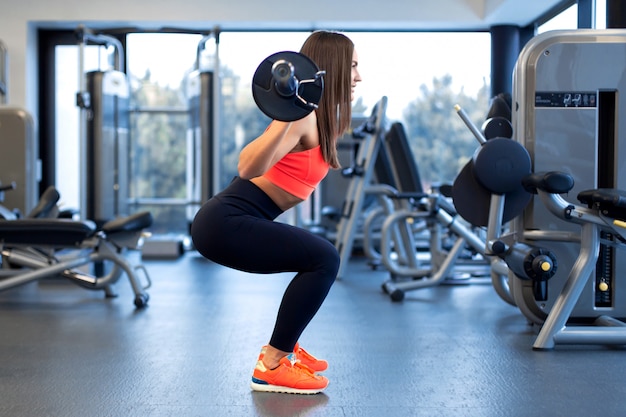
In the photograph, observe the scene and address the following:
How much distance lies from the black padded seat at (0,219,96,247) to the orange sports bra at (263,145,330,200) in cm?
223

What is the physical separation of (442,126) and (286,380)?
20.4ft

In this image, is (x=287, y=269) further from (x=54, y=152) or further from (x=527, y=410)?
(x=54, y=152)

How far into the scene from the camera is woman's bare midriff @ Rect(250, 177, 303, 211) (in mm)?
2266

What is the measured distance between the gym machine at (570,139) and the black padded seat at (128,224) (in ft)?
6.66

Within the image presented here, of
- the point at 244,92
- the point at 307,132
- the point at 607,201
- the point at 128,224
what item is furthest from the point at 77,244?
the point at 244,92

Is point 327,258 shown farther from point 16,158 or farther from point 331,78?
point 16,158

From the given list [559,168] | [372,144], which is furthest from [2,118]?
[559,168]

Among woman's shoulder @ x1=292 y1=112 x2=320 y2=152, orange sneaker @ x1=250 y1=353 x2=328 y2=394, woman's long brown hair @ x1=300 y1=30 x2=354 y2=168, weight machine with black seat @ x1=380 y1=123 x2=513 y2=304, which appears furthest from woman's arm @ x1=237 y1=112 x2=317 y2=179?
weight machine with black seat @ x1=380 y1=123 x2=513 y2=304

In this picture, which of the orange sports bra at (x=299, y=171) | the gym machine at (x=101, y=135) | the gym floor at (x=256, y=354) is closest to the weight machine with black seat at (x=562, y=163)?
the gym floor at (x=256, y=354)

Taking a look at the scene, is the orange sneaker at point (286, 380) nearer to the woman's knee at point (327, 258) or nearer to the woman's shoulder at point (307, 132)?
the woman's knee at point (327, 258)

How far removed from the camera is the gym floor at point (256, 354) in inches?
88.7

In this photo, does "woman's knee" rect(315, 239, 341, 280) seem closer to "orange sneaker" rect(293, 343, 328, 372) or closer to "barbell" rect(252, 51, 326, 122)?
"orange sneaker" rect(293, 343, 328, 372)

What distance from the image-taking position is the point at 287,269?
7.54ft

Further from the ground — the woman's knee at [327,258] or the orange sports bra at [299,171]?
the orange sports bra at [299,171]
